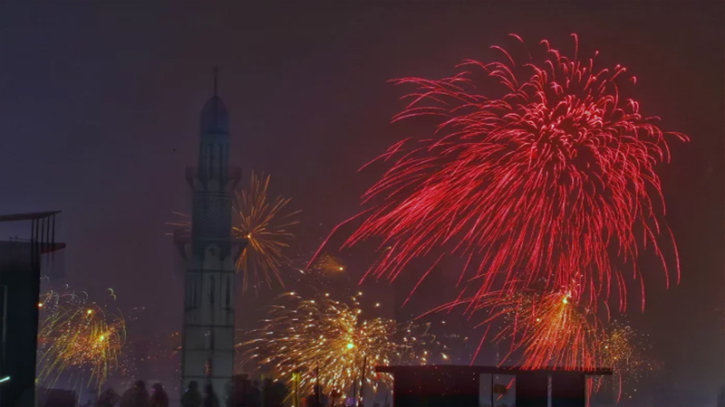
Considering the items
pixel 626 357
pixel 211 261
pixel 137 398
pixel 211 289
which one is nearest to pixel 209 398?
pixel 211 289

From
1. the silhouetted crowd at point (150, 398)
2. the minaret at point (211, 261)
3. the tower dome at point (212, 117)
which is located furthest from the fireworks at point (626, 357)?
the tower dome at point (212, 117)

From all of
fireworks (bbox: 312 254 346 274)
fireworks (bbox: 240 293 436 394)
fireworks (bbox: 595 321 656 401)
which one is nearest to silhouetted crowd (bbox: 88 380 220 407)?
fireworks (bbox: 240 293 436 394)

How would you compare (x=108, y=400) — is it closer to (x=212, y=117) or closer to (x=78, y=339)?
(x=212, y=117)

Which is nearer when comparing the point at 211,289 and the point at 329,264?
the point at 211,289

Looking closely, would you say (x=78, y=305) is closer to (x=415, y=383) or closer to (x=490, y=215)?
(x=490, y=215)

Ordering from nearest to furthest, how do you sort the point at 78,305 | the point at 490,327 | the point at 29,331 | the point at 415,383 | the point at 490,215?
the point at 415,383 < the point at 29,331 < the point at 490,215 < the point at 78,305 < the point at 490,327

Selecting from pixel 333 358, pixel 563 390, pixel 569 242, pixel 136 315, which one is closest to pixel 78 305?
pixel 136 315
